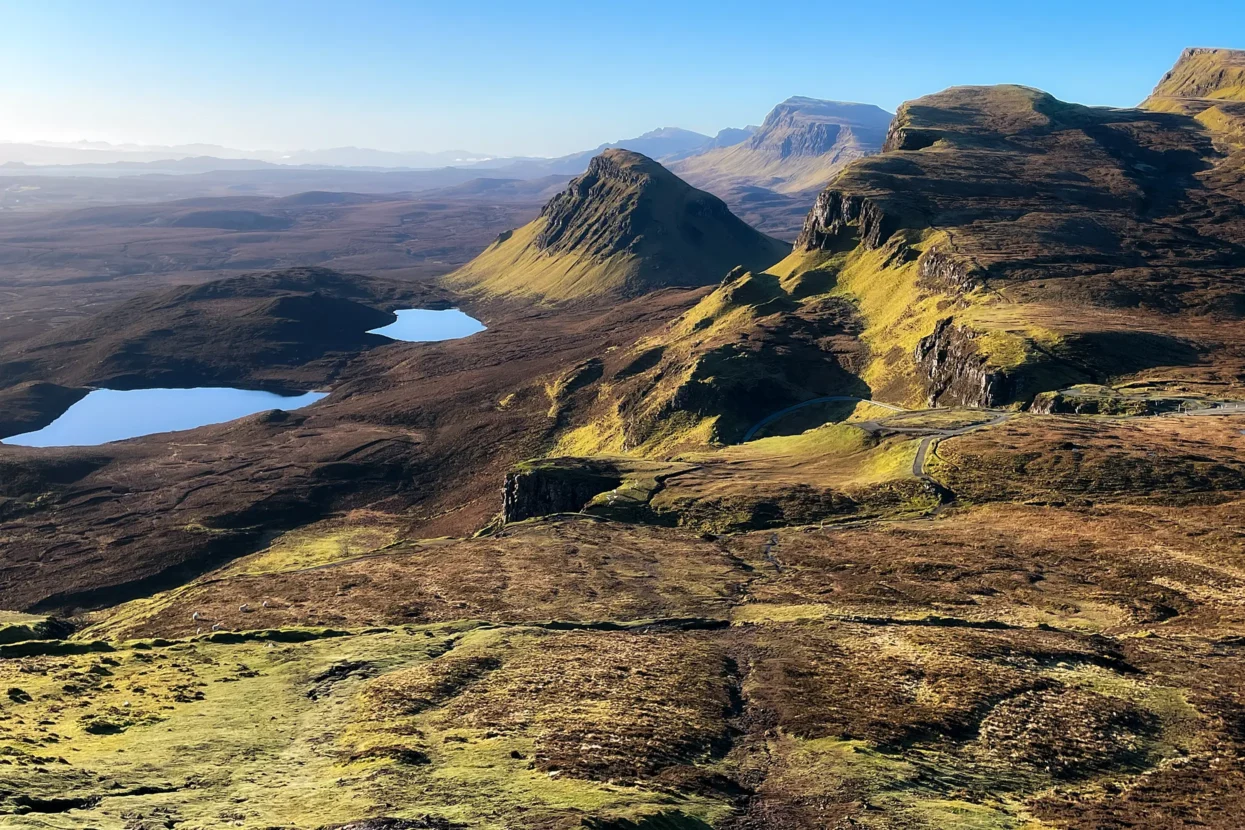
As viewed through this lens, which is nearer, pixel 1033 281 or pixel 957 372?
pixel 957 372

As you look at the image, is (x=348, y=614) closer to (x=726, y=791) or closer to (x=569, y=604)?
(x=569, y=604)

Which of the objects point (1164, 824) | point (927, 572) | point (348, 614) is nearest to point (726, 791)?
point (1164, 824)

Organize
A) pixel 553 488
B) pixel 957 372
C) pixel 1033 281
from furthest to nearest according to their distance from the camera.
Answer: pixel 1033 281, pixel 957 372, pixel 553 488

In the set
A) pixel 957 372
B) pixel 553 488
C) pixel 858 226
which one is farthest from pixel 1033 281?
pixel 553 488

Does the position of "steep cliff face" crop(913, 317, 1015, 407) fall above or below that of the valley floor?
above

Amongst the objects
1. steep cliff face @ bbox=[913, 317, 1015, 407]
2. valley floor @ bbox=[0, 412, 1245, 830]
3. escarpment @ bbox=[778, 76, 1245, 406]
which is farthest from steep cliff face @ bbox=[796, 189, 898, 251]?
valley floor @ bbox=[0, 412, 1245, 830]

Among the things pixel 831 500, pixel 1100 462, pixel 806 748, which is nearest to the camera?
pixel 806 748

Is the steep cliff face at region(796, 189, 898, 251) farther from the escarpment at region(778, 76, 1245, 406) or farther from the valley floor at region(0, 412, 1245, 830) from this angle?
the valley floor at region(0, 412, 1245, 830)

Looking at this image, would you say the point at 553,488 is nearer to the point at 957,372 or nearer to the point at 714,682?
the point at 714,682
